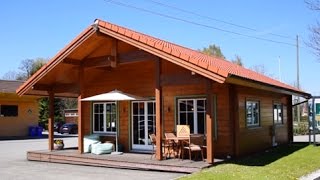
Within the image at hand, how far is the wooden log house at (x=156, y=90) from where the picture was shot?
12961 mm

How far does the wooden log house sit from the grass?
0.82m

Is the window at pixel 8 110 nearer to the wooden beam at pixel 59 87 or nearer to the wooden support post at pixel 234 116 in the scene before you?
the wooden beam at pixel 59 87

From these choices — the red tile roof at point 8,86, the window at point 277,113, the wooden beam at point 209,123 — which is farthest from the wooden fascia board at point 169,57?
the red tile roof at point 8,86

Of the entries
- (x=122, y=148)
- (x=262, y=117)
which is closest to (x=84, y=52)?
(x=122, y=148)

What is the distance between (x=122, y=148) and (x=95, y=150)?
1.41 m

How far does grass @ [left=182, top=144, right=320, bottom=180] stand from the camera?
10406mm

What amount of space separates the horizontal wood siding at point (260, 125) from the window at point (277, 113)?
0.23 meters

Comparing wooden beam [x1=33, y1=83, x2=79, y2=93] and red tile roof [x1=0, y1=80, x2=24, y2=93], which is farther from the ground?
red tile roof [x1=0, y1=80, x2=24, y2=93]

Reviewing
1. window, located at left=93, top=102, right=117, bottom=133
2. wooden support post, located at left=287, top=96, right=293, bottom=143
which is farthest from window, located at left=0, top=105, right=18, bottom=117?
wooden support post, located at left=287, top=96, right=293, bottom=143

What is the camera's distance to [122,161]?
1338 cm

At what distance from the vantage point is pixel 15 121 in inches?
1348

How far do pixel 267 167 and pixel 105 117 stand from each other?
789 centimetres

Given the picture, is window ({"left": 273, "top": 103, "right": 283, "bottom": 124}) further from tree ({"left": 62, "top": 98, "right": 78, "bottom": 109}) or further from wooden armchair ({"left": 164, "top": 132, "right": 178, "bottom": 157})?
tree ({"left": 62, "top": 98, "right": 78, "bottom": 109})

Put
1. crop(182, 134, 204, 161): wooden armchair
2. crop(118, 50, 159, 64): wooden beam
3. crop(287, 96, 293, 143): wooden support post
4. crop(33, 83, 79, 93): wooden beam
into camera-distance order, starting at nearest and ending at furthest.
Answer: crop(182, 134, 204, 161): wooden armchair → crop(118, 50, 159, 64): wooden beam → crop(33, 83, 79, 93): wooden beam → crop(287, 96, 293, 143): wooden support post
